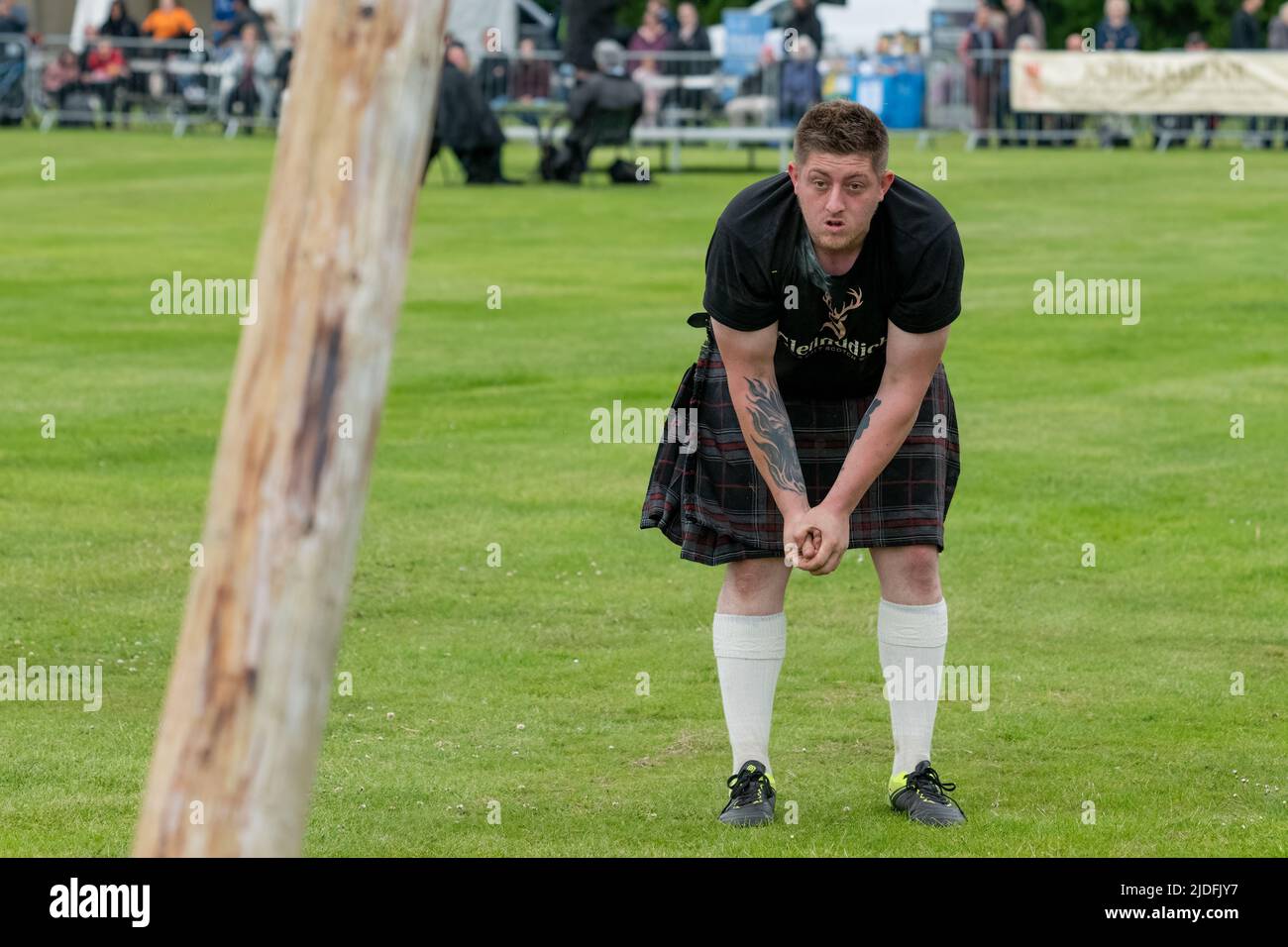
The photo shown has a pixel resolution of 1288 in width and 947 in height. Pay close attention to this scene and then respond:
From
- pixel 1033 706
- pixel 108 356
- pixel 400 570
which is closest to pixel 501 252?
pixel 108 356

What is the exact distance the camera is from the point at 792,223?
477 cm

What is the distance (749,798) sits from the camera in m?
5.03

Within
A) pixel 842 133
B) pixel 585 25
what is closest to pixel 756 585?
pixel 842 133

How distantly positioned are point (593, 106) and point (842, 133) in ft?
58.8

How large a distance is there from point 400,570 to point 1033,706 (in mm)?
2526

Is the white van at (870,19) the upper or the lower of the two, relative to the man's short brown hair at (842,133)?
upper

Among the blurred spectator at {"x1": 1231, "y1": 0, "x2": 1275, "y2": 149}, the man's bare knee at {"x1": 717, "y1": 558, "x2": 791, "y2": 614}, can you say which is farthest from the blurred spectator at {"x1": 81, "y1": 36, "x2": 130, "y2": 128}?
the man's bare knee at {"x1": 717, "y1": 558, "x2": 791, "y2": 614}

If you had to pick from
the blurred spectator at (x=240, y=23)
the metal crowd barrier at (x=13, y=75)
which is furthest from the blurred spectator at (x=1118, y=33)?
the metal crowd barrier at (x=13, y=75)

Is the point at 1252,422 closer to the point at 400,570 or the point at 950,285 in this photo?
the point at 400,570

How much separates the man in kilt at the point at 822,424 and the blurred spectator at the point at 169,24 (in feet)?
83.6

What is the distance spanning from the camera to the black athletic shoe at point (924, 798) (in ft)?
16.5

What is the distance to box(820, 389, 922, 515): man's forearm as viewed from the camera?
4.84 meters

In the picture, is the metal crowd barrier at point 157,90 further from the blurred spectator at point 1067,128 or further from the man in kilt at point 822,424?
the man in kilt at point 822,424

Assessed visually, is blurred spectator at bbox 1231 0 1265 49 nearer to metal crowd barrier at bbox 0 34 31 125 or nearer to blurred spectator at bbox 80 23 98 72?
blurred spectator at bbox 80 23 98 72
